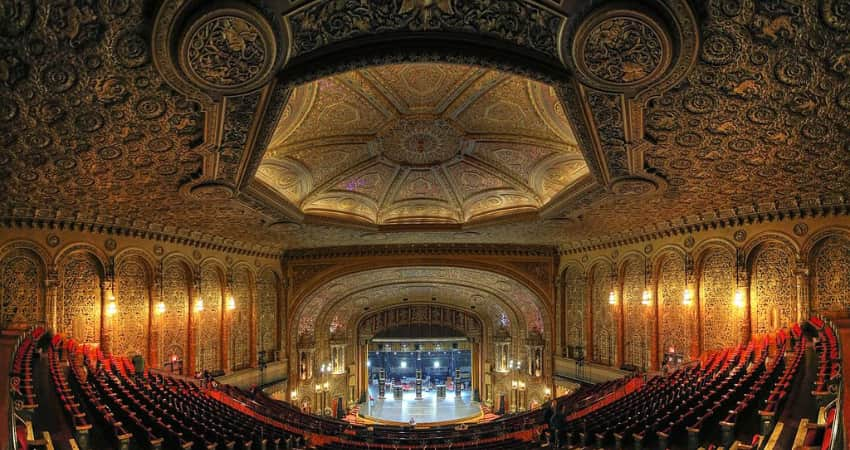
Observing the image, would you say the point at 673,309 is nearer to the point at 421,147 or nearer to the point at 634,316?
the point at 634,316

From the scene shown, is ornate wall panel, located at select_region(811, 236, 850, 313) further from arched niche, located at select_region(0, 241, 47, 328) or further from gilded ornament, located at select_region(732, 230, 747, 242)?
arched niche, located at select_region(0, 241, 47, 328)

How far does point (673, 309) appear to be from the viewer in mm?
17062

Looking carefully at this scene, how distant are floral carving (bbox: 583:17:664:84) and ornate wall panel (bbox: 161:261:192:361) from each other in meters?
15.6

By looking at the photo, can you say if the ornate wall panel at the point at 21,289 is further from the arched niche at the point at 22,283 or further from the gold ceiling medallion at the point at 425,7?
the gold ceiling medallion at the point at 425,7

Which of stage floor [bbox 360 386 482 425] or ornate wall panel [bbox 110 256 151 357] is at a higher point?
ornate wall panel [bbox 110 256 151 357]

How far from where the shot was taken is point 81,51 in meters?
5.30

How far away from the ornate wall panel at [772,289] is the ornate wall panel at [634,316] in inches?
159

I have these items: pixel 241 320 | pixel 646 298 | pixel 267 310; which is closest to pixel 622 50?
pixel 646 298

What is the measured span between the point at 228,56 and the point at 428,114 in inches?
262

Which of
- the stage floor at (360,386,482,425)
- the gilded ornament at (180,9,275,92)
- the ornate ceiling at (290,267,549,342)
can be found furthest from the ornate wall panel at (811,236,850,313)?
the stage floor at (360,386,482,425)

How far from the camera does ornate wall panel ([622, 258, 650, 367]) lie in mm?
18188

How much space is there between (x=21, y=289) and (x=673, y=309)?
18663 mm

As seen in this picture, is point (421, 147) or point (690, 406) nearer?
point (690, 406)

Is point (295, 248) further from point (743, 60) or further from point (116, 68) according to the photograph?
point (743, 60)
